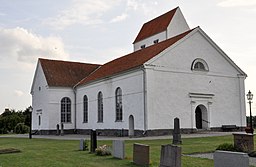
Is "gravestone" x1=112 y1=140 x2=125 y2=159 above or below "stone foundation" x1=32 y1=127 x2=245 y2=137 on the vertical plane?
above

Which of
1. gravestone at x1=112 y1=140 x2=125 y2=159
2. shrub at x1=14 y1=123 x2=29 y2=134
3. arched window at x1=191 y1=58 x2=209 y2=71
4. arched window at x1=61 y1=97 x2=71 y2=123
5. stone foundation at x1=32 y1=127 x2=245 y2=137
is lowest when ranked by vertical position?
shrub at x1=14 y1=123 x2=29 y2=134

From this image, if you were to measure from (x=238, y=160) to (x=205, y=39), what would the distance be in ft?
91.2

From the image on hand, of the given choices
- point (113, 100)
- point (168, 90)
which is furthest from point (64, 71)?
point (168, 90)

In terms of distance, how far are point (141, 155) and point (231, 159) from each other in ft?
14.2

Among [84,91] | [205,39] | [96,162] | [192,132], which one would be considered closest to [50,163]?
[96,162]

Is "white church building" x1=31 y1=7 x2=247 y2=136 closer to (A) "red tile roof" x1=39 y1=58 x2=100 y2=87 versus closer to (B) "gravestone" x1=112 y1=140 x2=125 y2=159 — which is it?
(A) "red tile roof" x1=39 y1=58 x2=100 y2=87

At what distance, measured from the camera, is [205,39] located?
34.6 m

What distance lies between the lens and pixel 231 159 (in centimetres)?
813

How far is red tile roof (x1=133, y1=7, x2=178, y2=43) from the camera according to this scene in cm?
4238

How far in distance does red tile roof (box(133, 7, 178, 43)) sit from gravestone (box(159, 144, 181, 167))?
108ft

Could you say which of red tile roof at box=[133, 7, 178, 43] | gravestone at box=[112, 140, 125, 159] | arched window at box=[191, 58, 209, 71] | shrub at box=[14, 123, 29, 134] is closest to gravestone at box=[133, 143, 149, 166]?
gravestone at box=[112, 140, 125, 159]

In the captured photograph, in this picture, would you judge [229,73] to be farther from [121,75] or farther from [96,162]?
[96,162]

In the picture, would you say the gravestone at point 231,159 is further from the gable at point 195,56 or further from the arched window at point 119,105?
the arched window at point 119,105

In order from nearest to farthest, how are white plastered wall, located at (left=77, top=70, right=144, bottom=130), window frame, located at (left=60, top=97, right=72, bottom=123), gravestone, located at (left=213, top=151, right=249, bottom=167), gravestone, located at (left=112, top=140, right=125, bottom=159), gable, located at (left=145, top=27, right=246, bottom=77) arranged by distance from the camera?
1. gravestone, located at (left=213, top=151, right=249, bottom=167)
2. gravestone, located at (left=112, top=140, right=125, bottom=159)
3. white plastered wall, located at (left=77, top=70, right=144, bottom=130)
4. gable, located at (left=145, top=27, right=246, bottom=77)
5. window frame, located at (left=60, top=97, right=72, bottom=123)
